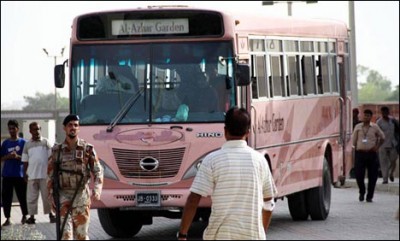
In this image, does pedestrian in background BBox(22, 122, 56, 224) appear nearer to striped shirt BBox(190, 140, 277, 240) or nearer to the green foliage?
the green foliage

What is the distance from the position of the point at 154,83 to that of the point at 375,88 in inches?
5172

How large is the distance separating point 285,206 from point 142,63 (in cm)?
859

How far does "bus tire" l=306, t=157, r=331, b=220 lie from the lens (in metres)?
23.0

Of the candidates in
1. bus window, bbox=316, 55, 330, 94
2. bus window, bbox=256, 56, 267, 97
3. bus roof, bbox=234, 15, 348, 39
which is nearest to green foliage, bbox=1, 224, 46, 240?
bus window, bbox=256, 56, 267, 97

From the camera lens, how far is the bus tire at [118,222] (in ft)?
68.0

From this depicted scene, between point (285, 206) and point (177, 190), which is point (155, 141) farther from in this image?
point (285, 206)

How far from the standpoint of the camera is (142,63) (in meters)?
19.7

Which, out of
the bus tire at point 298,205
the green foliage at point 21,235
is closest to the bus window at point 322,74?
the bus tire at point 298,205

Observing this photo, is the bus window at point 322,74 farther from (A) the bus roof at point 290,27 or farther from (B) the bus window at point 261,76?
(B) the bus window at point 261,76

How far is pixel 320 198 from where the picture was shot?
23062mm

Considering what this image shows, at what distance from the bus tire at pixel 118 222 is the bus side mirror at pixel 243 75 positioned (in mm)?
2951

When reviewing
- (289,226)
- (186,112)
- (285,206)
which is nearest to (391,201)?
(285,206)

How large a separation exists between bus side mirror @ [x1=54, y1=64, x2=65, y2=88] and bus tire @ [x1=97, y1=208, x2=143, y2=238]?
2.13 m

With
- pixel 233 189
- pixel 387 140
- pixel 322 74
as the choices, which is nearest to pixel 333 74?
pixel 322 74
